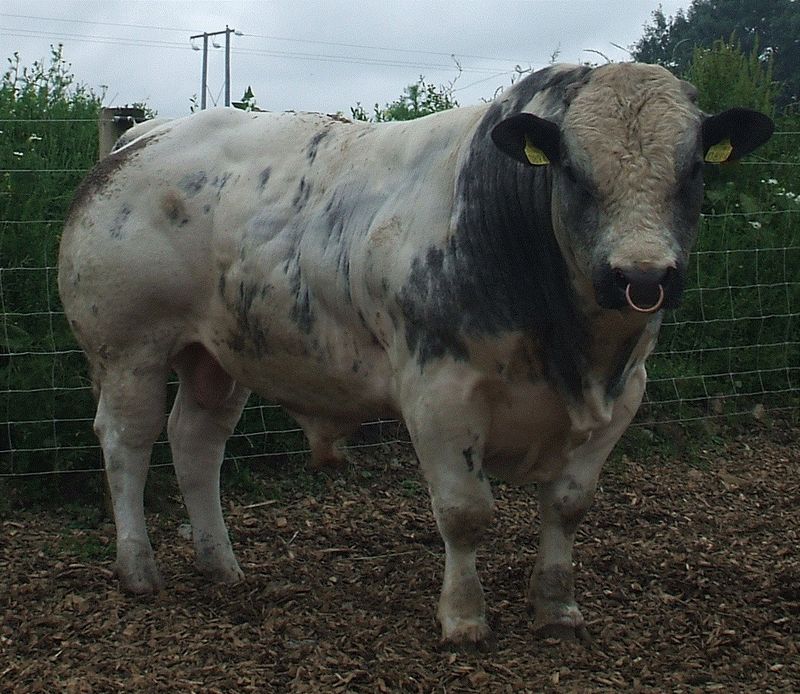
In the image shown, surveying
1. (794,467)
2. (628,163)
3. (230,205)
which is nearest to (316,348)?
(230,205)

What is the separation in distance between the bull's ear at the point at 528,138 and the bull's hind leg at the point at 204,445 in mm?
1919

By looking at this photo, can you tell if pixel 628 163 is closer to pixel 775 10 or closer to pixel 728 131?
pixel 728 131

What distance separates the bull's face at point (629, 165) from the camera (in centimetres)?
322

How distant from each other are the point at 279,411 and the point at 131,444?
1731 millimetres

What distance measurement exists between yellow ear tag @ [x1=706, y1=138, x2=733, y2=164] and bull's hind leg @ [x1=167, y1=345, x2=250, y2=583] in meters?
2.24

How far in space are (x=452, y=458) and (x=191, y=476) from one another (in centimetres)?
156

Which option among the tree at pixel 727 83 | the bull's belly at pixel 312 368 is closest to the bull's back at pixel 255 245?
the bull's belly at pixel 312 368

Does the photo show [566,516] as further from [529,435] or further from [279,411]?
[279,411]

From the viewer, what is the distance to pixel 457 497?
3893mm

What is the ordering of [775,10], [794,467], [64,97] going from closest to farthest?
[794,467], [64,97], [775,10]

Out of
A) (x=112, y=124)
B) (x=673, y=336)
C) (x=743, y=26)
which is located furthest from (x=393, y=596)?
(x=743, y=26)

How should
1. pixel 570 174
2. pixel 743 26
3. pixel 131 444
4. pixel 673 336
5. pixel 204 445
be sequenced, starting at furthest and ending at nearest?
pixel 743 26
pixel 673 336
pixel 204 445
pixel 131 444
pixel 570 174

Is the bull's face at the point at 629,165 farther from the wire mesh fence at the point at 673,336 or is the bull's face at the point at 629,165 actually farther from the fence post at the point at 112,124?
the wire mesh fence at the point at 673,336

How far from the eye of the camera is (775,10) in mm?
31625
